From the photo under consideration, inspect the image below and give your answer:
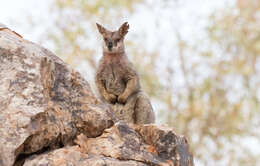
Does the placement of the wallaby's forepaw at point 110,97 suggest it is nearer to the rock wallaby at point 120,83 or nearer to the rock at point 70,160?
the rock wallaby at point 120,83

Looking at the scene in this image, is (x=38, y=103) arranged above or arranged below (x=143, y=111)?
below

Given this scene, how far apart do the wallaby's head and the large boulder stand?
316 centimetres

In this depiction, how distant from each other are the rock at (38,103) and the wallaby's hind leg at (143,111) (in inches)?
121

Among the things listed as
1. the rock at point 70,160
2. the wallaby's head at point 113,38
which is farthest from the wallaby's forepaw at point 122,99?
the rock at point 70,160

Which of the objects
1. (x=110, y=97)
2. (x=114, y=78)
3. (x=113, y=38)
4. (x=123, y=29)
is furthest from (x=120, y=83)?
(x=123, y=29)

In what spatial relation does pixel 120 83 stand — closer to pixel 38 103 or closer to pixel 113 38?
pixel 113 38

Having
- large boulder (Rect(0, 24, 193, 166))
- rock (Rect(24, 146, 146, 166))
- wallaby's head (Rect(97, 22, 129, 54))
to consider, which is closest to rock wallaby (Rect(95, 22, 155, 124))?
wallaby's head (Rect(97, 22, 129, 54))

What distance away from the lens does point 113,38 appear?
9.27m

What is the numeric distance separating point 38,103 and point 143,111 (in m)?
4.19

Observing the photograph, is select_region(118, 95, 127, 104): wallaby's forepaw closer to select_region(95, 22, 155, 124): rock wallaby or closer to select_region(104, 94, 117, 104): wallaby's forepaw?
select_region(95, 22, 155, 124): rock wallaby

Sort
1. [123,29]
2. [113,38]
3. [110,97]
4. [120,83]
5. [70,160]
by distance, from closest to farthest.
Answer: [70,160], [123,29], [113,38], [110,97], [120,83]

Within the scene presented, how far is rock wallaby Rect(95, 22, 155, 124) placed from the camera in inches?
364

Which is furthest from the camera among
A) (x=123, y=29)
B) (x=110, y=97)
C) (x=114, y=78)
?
(x=114, y=78)

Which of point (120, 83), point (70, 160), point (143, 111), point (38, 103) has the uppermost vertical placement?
point (120, 83)
